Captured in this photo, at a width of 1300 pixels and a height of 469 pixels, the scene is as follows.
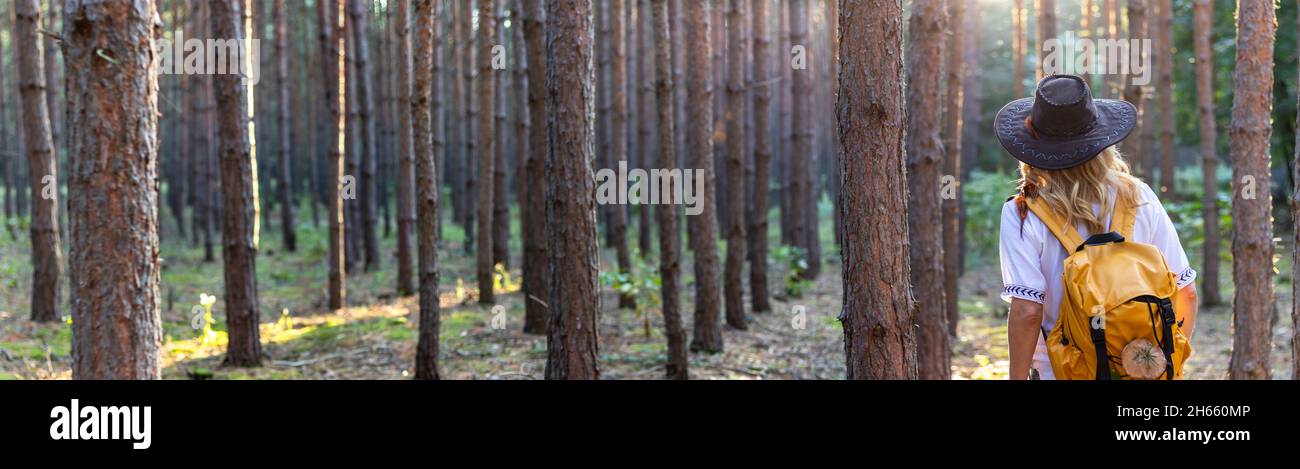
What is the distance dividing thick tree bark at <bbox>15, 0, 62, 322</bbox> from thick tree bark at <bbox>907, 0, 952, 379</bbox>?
323 inches

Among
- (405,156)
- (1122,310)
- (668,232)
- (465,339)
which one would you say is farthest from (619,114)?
(1122,310)

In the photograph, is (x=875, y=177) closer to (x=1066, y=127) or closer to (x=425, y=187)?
(x=1066, y=127)

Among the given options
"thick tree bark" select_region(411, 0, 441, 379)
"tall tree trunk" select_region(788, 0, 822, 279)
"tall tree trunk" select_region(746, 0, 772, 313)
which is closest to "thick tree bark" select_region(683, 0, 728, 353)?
"tall tree trunk" select_region(746, 0, 772, 313)

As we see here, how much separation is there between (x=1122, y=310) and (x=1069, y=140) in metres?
0.60

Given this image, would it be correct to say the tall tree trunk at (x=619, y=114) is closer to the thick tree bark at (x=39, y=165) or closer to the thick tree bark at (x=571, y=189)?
the thick tree bark at (x=571, y=189)

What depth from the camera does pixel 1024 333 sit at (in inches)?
126

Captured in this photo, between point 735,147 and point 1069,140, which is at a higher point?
point 735,147

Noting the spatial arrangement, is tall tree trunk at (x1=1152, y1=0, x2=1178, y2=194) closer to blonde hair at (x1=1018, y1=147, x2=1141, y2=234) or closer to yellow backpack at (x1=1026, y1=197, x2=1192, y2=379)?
blonde hair at (x1=1018, y1=147, x2=1141, y2=234)

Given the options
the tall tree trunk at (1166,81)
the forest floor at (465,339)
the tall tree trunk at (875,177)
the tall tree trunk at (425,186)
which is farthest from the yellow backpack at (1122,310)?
the tall tree trunk at (1166,81)

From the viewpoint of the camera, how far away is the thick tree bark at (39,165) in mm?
10188

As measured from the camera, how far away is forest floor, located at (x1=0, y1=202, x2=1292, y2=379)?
9000 mm

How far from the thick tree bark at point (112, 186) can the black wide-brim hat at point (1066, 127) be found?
11.0ft
